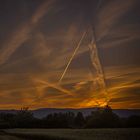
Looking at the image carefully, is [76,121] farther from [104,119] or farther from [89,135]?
[89,135]

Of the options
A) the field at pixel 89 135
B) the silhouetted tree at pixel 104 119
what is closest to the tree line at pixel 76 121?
the silhouetted tree at pixel 104 119

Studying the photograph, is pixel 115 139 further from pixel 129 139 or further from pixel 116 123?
pixel 116 123

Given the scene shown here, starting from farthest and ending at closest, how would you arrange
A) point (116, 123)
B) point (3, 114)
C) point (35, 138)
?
1. point (3, 114)
2. point (116, 123)
3. point (35, 138)

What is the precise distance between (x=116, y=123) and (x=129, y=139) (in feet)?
183

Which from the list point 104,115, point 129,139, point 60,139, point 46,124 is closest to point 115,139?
point 129,139

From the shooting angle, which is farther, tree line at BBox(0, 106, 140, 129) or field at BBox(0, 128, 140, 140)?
tree line at BBox(0, 106, 140, 129)

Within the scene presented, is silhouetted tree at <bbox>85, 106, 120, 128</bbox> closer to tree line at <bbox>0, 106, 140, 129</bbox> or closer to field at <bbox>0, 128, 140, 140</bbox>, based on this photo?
tree line at <bbox>0, 106, 140, 129</bbox>

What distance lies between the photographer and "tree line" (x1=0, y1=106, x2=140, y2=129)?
86.4 meters

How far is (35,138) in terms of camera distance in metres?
53.8

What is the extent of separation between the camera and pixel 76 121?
138250 millimetres

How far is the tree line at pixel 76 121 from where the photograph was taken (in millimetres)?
86444

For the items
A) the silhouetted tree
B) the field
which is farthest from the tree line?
the field

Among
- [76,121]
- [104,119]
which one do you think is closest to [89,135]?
[104,119]

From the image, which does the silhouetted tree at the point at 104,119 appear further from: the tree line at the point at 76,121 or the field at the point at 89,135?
the field at the point at 89,135
